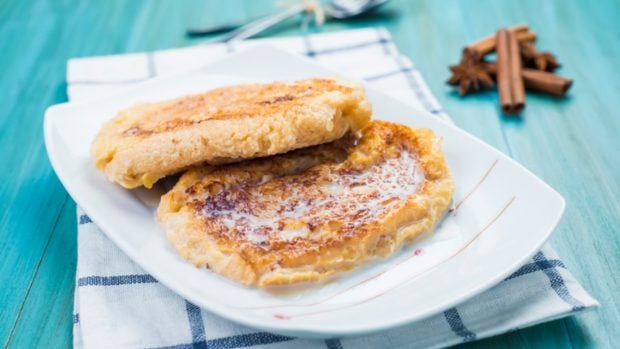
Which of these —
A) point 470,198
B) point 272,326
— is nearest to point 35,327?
point 272,326

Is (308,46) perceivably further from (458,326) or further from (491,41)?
Answer: (458,326)

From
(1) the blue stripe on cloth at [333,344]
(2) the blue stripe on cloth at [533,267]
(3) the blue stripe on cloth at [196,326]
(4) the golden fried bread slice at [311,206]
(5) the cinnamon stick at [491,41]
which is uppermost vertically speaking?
(4) the golden fried bread slice at [311,206]

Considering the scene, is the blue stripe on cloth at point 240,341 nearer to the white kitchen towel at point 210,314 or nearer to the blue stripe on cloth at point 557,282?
the white kitchen towel at point 210,314

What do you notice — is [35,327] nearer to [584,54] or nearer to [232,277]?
[232,277]

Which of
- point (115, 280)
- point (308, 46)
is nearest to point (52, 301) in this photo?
point (115, 280)

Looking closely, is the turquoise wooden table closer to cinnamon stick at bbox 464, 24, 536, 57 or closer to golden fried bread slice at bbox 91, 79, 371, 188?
cinnamon stick at bbox 464, 24, 536, 57

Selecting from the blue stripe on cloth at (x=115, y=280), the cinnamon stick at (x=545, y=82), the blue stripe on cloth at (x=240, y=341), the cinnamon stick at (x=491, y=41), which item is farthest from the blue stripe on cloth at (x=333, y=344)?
the cinnamon stick at (x=491, y=41)

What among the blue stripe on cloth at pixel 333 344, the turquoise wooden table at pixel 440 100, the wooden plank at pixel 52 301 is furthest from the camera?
the turquoise wooden table at pixel 440 100

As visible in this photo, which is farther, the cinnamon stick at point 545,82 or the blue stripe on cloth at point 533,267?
the cinnamon stick at point 545,82
